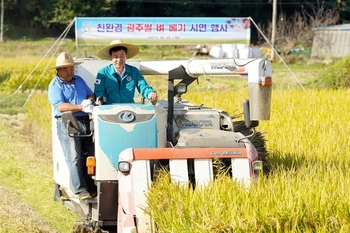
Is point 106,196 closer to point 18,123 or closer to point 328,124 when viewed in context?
point 328,124

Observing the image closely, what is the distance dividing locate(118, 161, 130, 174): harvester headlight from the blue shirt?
4.78 ft

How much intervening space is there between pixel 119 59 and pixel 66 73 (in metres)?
0.58

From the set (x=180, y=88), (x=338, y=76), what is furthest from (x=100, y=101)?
(x=338, y=76)

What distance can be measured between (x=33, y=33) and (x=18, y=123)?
4051cm

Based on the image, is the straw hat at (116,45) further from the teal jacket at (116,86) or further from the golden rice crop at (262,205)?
the golden rice crop at (262,205)

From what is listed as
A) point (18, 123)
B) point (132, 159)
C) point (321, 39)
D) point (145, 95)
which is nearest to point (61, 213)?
point (145, 95)

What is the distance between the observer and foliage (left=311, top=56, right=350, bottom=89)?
2006 cm

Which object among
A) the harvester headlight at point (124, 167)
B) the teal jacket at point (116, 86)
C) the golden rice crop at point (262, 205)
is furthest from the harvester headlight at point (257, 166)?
the teal jacket at point (116, 86)

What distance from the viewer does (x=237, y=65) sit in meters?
7.51

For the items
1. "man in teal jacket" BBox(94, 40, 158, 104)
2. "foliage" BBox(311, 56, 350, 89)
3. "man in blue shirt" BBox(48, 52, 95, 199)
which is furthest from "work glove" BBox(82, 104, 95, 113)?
"foliage" BBox(311, 56, 350, 89)

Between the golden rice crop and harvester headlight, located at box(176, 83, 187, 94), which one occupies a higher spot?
harvester headlight, located at box(176, 83, 187, 94)

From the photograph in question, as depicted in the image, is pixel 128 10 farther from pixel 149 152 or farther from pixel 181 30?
pixel 149 152

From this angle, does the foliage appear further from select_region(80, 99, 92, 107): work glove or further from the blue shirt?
select_region(80, 99, 92, 107): work glove

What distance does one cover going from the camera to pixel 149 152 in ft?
21.3
